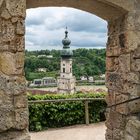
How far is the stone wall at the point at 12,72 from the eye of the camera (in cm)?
313

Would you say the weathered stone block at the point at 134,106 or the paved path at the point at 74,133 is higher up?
the weathered stone block at the point at 134,106

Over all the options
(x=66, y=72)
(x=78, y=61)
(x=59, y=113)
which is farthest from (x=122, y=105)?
(x=66, y=72)

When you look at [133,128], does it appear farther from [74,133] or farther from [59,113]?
[59,113]

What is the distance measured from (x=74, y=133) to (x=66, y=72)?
82.0 ft

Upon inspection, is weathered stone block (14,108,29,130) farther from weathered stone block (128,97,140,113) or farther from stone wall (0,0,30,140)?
weathered stone block (128,97,140,113)

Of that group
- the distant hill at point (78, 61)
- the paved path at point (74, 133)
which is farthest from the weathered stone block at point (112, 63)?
the distant hill at point (78, 61)

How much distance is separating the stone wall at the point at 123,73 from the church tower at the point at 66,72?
63.5 feet

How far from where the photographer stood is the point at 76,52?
25828 mm

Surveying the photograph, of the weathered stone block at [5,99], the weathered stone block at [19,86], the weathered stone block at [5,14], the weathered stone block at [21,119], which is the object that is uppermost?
the weathered stone block at [5,14]

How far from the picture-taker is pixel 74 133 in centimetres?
623

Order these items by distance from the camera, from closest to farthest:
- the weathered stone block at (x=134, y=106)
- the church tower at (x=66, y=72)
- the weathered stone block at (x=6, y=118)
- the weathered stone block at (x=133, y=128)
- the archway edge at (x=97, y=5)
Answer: the weathered stone block at (x=6, y=118) < the weathered stone block at (x=133, y=128) < the archway edge at (x=97, y=5) < the weathered stone block at (x=134, y=106) < the church tower at (x=66, y=72)

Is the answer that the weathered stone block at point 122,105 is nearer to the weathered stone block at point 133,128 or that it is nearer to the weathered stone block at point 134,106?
the weathered stone block at point 134,106

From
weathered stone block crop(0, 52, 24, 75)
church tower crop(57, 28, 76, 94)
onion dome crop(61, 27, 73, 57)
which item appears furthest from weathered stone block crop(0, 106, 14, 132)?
church tower crop(57, 28, 76, 94)

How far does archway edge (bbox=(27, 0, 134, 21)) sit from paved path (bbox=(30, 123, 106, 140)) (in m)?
2.83
